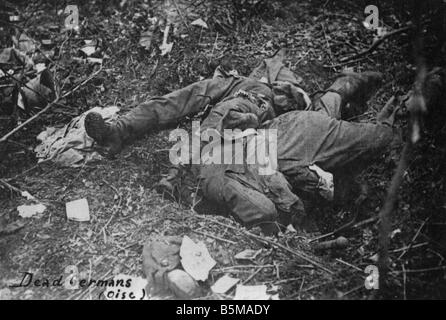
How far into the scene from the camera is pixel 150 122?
2.94 meters

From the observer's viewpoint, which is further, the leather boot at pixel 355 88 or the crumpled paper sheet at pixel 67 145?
the leather boot at pixel 355 88

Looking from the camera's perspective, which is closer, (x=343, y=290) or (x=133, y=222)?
(x=343, y=290)

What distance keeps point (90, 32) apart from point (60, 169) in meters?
A: 1.37

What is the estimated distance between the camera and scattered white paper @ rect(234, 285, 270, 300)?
2.13 metres

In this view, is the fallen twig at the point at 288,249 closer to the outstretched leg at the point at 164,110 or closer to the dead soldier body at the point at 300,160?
the dead soldier body at the point at 300,160

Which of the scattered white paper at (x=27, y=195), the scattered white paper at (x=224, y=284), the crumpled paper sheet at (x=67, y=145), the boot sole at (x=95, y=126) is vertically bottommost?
the scattered white paper at (x=224, y=284)

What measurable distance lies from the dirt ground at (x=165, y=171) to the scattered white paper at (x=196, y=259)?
1.8 inches

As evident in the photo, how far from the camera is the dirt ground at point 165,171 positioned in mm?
2203

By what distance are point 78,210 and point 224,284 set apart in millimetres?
978

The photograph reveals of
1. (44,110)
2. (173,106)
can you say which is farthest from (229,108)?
(44,110)

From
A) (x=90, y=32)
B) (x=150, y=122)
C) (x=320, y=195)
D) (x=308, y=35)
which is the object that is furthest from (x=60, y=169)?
(x=308, y=35)

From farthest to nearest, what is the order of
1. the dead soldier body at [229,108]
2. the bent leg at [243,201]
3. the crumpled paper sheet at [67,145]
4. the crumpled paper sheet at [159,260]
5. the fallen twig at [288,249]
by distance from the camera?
the crumpled paper sheet at [67,145], the dead soldier body at [229,108], the bent leg at [243,201], the fallen twig at [288,249], the crumpled paper sheet at [159,260]

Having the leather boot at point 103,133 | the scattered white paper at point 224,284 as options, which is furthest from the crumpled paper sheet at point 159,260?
the leather boot at point 103,133

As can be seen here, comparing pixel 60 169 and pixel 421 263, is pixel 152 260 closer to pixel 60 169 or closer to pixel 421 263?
pixel 60 169
